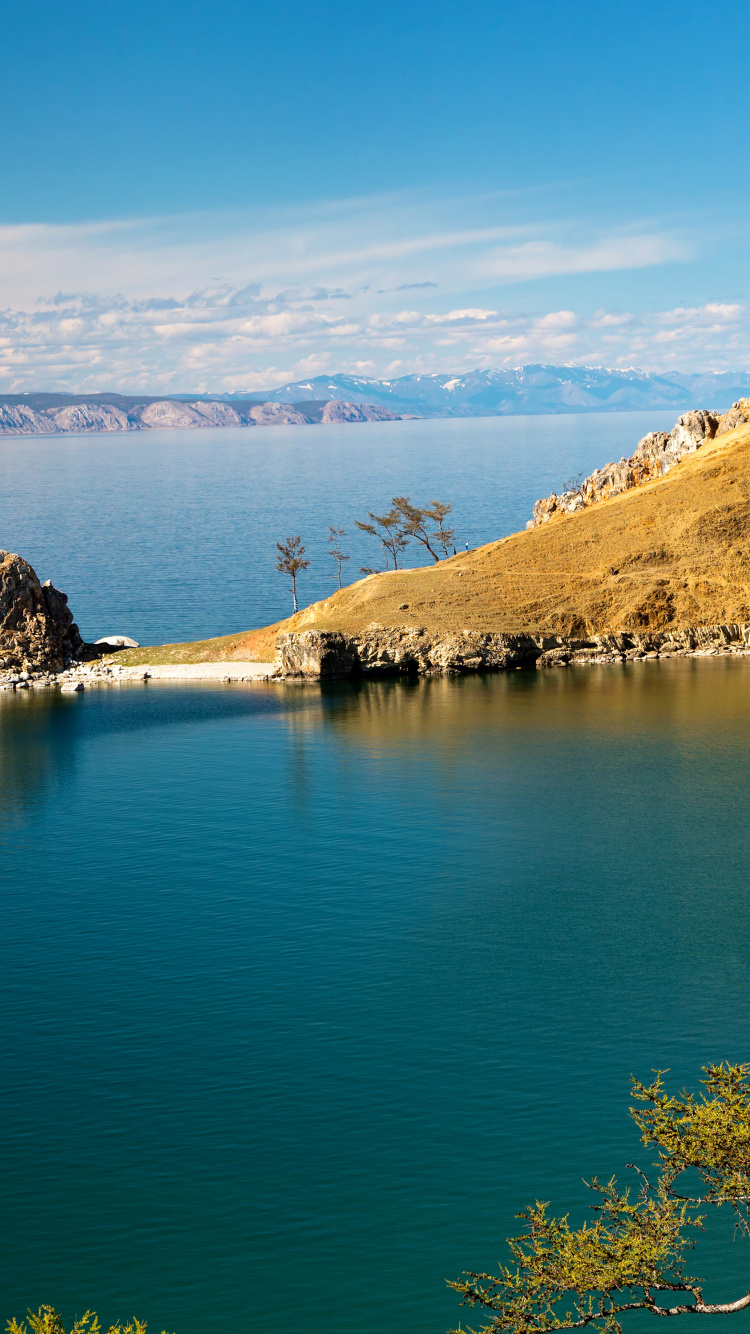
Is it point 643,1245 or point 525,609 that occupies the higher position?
point 525,609

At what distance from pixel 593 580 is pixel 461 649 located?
64.2 ft

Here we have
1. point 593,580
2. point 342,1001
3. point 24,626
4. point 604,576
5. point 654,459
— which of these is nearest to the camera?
point 342,1001

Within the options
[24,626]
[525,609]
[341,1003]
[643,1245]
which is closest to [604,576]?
[525,609]

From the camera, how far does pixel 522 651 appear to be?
123 metres

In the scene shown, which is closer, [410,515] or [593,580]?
[593,580]

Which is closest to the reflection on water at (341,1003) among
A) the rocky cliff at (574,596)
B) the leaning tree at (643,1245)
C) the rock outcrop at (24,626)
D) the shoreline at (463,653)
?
the leaning tree at (643,1245)

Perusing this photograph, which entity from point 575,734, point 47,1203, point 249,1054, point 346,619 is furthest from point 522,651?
point 47,1203

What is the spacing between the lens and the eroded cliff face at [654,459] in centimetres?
14825

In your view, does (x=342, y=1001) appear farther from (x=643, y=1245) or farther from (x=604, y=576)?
(x=604, y=576)

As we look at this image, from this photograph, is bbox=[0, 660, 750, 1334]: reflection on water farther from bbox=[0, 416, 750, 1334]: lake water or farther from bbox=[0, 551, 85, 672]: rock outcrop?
bbox=[0, 551, 85, 672]: rock outcrop

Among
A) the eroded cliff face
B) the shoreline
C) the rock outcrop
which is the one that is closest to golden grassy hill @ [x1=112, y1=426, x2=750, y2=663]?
the shoreline

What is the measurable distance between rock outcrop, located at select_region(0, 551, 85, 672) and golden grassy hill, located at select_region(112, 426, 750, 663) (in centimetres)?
839

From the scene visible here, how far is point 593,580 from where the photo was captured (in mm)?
129750

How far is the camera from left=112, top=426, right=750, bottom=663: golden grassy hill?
415 feet
